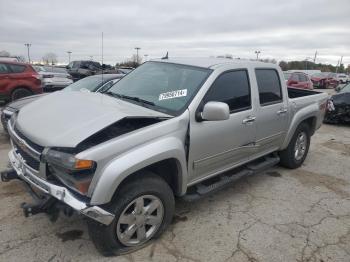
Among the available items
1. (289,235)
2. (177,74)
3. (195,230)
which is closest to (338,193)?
(289,235)

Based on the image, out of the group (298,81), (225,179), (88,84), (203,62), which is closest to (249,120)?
(225,179)

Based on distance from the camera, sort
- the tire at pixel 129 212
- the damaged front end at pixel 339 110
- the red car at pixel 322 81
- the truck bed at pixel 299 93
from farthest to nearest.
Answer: the red car at pixel 322 81
the damaged front end at pixel 339 110
the truck bed at pixel 299 93
the tire at pixel 129 212

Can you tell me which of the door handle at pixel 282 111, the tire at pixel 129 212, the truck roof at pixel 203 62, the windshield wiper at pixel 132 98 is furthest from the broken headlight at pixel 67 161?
the door handle at pixel 282 111

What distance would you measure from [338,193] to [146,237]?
10.2 feet

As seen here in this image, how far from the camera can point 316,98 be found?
6.05 m

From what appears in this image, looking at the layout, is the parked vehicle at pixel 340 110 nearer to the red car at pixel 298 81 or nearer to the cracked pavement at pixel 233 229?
the cracked pavement at pixel 233 229

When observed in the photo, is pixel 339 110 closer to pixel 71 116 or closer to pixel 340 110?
pixel 340 110

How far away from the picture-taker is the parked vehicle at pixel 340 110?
10469mm

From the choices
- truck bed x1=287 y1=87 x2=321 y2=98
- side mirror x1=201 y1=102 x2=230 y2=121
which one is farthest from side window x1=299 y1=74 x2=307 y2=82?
side mirror x1=201 y1=102 x2=230 y2=121

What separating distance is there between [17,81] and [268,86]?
9174 mm

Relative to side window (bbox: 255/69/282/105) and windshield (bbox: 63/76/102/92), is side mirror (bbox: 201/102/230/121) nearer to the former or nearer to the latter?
side window (bbox: 255/69/282/105)

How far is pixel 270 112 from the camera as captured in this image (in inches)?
183

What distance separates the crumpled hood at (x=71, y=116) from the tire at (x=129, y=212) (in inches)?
23.4

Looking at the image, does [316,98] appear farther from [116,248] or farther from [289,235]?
[116,248]
